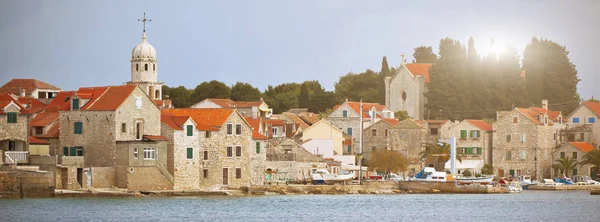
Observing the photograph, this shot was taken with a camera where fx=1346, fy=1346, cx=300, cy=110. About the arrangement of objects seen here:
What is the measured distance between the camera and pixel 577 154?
10888cm

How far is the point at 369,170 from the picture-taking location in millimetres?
108062

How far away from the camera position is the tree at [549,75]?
12800 centimetres

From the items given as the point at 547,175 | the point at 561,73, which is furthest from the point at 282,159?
the point at 561,73

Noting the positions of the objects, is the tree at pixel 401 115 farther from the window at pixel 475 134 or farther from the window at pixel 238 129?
the window at pixel 238 129

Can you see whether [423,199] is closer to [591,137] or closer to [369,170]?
[369,170]

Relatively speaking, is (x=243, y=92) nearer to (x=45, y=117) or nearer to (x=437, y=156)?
(x=437, y=156)

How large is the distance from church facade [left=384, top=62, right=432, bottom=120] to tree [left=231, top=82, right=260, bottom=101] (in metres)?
16.4

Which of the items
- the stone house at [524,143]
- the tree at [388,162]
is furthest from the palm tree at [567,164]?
the tree at [388,162]

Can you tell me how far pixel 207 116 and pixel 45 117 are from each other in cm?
1022

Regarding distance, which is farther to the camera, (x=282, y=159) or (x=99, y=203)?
(x=282, y=159)

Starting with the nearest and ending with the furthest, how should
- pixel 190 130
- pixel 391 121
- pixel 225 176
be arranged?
pixel 190 130 → pixel 225 176 → pixel 391 121

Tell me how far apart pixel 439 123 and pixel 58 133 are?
43004 mm

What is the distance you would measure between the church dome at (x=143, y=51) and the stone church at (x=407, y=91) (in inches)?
1626

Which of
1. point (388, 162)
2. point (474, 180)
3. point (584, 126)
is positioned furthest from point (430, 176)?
point (584, 126)
